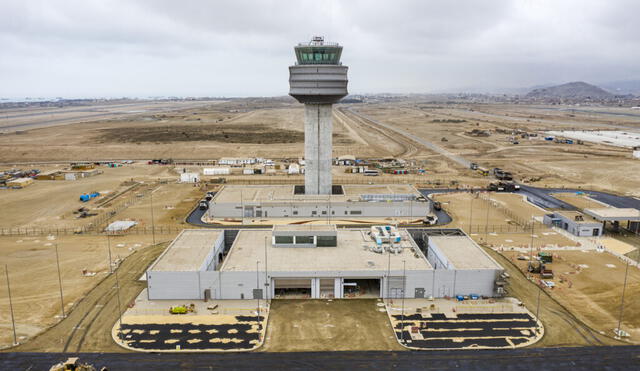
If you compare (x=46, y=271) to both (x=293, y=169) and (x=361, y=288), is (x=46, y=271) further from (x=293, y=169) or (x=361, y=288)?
(x=293, y=169)

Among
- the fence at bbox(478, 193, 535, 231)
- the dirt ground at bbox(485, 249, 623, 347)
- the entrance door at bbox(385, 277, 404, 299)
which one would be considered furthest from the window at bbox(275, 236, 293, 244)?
the fence at bbox(478, 193, 535, 231)

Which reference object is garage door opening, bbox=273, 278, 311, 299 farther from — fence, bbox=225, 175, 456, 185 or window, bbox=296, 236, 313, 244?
fence, bbox=225, 175, 456, 185

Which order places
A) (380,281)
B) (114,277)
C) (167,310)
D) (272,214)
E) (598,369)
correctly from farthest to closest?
1. (272,214)
2. (114,277)
3. (380,281)
4. (167,310)
5. (598,369)

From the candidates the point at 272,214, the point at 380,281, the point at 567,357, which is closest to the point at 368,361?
the point at 380,281

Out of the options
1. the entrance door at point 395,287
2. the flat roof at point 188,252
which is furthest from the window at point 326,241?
the flat roof at point 188,252

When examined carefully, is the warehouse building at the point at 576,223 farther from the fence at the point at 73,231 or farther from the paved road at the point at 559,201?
the fence at the point at 73,231

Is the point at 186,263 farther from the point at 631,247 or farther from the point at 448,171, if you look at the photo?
the point at 448,171

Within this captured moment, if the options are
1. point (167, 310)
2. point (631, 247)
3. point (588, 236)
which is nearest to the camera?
point (167, 310)
